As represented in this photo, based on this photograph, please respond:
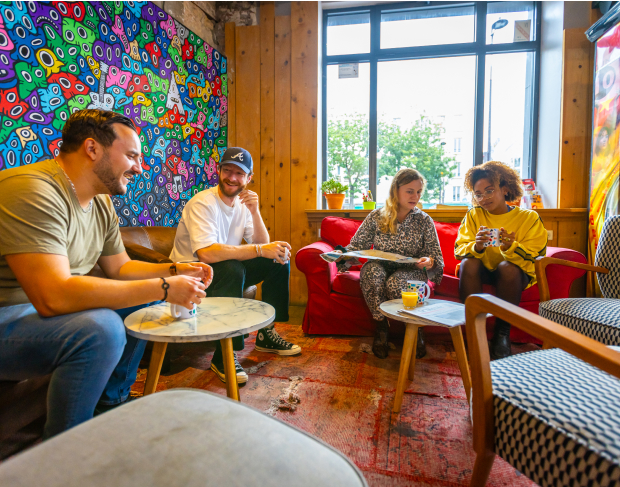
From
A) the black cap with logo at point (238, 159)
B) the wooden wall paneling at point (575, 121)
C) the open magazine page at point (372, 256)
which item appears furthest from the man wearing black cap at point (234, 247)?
the wooden wall paneling at point (575, 121)

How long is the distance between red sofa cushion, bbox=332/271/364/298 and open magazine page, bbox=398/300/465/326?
0.64m

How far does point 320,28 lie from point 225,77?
1038 millimetres

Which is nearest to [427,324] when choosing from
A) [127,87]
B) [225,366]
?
[225,366]

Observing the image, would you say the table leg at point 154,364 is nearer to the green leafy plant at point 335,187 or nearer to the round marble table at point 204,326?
the round marble table at point 204,326

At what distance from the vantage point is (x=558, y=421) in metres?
0.70

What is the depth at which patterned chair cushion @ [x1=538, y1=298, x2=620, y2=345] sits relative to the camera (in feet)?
4.19

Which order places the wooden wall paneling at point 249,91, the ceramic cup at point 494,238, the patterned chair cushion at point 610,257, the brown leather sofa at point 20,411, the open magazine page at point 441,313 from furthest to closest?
the wooden wall paneling at point 249,91
the ceramic cup at point 494,238
the patterned chair cushion at point 610,257
the open magazine page at point 441,313
the brown leather sofa at point 20,411

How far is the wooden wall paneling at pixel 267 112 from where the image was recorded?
10.9ft

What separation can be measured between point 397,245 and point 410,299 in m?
0.77

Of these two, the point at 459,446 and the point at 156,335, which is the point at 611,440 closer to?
the point at 459,446

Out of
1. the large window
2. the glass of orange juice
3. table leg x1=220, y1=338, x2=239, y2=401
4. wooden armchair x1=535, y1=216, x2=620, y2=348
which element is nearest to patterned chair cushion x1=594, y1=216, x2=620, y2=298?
Result: wooden armchair x1=535, y1=216, x2=620, y2=348

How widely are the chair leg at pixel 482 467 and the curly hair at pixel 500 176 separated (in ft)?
5.72

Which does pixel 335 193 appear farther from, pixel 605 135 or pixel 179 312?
pixel 179 312

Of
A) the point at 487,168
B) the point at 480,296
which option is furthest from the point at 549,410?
the point at 487,168
